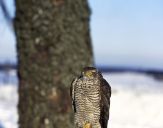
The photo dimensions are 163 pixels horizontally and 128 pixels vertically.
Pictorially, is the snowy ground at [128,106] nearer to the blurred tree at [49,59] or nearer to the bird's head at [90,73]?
the blurred tree at [49,59]

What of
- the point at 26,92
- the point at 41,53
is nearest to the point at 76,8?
the point at 41,53

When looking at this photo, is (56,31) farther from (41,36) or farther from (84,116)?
(84,116)

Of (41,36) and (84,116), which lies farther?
→ (41,36)

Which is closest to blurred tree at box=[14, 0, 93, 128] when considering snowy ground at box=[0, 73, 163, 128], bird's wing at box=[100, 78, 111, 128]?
snowy ground at box=[0, 73, 163, 128]

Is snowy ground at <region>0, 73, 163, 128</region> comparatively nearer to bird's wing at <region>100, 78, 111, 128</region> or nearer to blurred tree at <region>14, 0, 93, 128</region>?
blurred tree at <region>14, 0, 93, 128</region>

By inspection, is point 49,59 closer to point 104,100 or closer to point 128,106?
point 104,100

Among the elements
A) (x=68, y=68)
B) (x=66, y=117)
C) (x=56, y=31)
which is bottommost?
(x=66, y=117)
